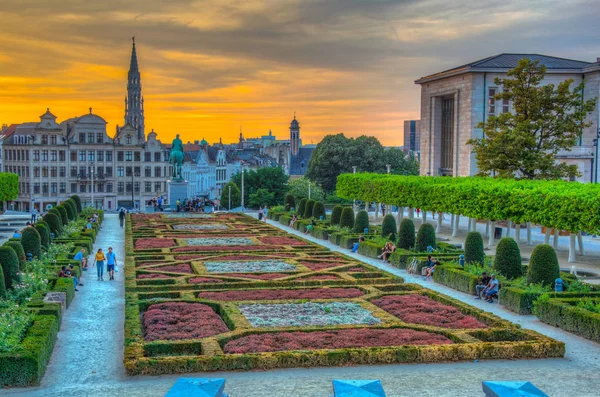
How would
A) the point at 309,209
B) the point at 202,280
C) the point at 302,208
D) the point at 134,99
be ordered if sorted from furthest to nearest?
1. the point at 134,99
2. the point at 302,208
3. the point at 309,209
4. the point at 202,280

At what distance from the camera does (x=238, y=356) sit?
18.3 metres

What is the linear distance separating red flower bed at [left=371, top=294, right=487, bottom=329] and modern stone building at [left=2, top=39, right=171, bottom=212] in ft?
267

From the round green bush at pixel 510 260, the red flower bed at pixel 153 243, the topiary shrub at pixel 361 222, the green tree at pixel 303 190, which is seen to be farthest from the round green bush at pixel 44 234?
the green tree at pixel 303 190

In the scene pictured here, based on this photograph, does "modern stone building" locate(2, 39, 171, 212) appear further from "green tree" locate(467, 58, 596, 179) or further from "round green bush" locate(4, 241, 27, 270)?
"round green bush" locate(4, 241, 27, 270)

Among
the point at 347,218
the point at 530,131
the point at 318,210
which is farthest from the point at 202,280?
the point at 530,131

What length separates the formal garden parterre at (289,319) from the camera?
18875mm

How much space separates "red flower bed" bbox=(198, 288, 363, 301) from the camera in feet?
87.5

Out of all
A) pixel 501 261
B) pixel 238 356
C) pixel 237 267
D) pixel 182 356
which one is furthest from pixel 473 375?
pixel 237 267

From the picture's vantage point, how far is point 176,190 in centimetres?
7444

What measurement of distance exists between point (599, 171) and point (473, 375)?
53.1 metres

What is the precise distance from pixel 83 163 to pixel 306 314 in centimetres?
8702

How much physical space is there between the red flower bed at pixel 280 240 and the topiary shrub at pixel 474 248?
1290 centimetres

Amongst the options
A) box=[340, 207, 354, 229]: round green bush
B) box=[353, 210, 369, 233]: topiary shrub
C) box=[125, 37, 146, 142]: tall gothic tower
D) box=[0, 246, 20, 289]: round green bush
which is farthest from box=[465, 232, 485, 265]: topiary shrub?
box=[125, 37, 146, 142]: tall gothic tower

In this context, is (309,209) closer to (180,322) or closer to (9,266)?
(9,266)
